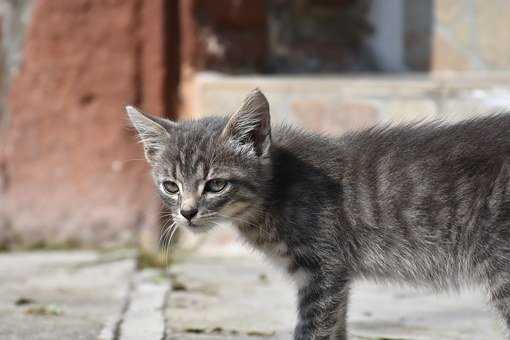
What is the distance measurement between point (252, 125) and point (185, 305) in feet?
4.48

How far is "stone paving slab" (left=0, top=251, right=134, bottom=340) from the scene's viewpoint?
437cm

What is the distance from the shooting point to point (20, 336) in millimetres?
4203

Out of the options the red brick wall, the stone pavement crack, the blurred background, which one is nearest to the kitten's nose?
the stone pavement crack

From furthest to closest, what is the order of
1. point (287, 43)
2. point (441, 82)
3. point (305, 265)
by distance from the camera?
point (287, 43) → point (441, 82) → point (305, 265)

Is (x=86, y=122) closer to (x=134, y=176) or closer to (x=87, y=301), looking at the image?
(x=134, y=176)

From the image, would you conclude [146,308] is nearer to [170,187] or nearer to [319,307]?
[170,187]

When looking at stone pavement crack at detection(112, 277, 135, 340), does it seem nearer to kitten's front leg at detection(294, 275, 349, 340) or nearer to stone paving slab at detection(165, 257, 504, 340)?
stone paving slab at detection(165, 257, 504, 340)

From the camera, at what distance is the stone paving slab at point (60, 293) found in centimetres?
437

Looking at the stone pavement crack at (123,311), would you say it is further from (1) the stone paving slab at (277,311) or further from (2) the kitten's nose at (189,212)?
(2) the kitten's nose at (189,212)

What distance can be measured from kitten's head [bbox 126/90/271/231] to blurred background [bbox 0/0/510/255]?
2.20 meters

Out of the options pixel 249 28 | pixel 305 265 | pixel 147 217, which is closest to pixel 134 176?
pixel 147 217

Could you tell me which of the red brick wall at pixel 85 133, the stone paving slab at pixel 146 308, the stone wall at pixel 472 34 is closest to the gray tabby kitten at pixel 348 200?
the stone paving slab at pixel 146 308

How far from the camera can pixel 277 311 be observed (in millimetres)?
4859

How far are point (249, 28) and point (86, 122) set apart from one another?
1456mm
